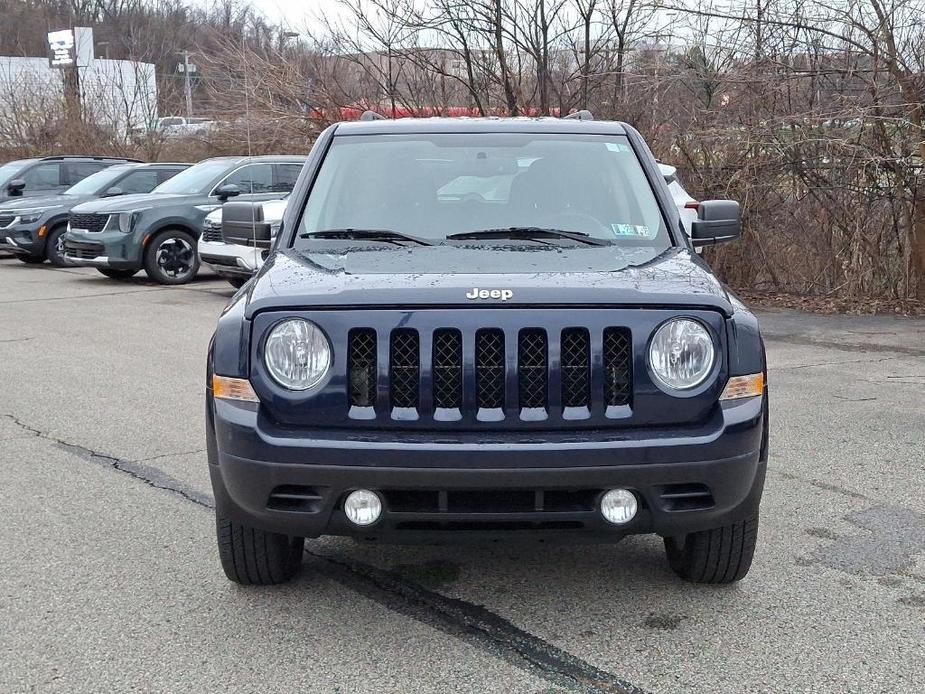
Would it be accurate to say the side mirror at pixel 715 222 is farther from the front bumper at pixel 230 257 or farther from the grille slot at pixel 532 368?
the front bumper at pixel 230 257

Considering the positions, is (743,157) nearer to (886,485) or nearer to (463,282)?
(886,485)

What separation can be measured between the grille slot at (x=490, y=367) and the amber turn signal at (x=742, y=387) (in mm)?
714

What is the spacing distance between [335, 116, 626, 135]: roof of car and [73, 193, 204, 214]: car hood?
35.1 ft

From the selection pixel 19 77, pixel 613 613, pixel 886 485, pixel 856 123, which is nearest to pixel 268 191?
pixel 856 123

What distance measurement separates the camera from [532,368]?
3.51 metres

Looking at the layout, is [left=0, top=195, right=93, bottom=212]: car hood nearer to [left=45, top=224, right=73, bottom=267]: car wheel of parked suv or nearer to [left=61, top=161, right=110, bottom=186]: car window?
[left=45, top=224, right=73, bottom=267]: car wheel of parked suv

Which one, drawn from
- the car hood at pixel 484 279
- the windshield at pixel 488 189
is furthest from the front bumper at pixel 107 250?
the car hood at pixel 484 279

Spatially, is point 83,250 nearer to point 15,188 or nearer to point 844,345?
point 15,188

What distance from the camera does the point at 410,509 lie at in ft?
11.4

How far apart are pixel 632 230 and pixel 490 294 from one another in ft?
4.19

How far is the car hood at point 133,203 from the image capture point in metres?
15.3

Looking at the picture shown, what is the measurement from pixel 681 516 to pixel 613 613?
56 centimetres

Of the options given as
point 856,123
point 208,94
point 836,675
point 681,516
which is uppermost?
point 208,94

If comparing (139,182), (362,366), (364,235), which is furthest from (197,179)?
(362,366)
